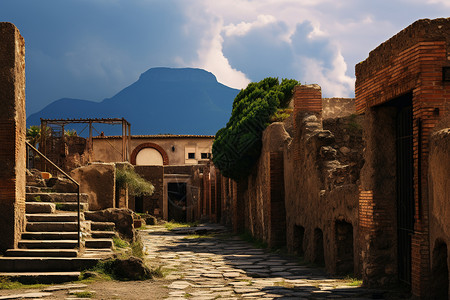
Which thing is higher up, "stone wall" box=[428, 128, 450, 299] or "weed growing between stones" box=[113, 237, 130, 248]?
"stone wall" box=[428, 128, 450, 299]

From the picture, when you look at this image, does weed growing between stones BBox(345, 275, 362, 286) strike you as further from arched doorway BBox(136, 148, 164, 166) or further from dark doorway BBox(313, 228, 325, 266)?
arched doorway BBox(136, 148, 164, 166)

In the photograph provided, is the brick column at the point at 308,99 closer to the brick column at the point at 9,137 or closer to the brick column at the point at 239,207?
the brick column at the point at 9,137

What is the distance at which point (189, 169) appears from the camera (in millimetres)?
35281

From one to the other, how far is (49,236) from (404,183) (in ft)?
21.0

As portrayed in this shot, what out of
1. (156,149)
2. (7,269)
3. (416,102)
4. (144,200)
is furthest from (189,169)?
(416,102)

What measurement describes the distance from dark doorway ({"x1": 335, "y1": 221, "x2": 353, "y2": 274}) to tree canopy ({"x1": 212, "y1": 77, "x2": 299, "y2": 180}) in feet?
23.0

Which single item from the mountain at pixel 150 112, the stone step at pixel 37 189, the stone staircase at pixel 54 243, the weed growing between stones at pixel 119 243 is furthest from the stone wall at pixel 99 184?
the mountain at pixel 150 112

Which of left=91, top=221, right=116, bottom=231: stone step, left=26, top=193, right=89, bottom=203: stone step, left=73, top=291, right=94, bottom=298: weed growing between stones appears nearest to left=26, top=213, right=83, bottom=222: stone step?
left=91, top=221, right=116, bottom=231: stone step

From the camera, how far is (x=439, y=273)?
664cm

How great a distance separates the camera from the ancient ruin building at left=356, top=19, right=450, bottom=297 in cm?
673

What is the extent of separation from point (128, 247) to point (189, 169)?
2379cm

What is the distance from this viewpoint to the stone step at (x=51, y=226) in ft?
34.4

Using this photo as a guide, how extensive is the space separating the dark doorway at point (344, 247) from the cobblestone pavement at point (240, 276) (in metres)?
0.37

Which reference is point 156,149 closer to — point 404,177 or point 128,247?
point 128,247
